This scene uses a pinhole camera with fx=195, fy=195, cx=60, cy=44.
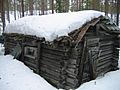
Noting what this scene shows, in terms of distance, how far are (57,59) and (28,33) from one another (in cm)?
280

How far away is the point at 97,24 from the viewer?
35.1ft

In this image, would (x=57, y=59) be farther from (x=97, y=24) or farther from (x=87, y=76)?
(x=97, y=24)

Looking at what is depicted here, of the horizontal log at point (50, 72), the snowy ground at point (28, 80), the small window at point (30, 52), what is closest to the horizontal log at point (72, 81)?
the snowy ground at point (28, 80)

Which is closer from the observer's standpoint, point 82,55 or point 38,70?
point 82,55

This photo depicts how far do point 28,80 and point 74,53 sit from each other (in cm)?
302

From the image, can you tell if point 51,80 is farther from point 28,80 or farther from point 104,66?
point 104,66

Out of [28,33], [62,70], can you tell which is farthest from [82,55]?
[28,33]

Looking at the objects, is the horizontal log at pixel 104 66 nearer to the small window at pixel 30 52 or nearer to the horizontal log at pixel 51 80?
the horizontal log at pixel 51 80

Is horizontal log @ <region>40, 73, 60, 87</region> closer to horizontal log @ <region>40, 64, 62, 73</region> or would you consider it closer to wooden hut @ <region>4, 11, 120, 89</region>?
wooden hut @ <region>4, 11, 120, 89</region>

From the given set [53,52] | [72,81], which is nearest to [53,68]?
[53,52]

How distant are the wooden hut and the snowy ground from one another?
358 millimetres

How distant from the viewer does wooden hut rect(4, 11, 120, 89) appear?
370 inches

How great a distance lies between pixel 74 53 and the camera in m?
9.32

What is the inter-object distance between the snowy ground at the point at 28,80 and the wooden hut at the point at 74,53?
0.36 meters
